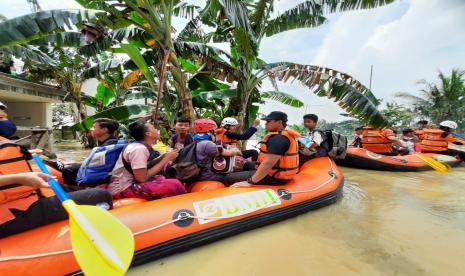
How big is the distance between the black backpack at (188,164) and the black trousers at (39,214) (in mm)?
1119

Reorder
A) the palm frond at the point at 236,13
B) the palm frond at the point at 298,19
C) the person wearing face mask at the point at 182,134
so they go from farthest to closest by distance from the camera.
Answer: the palm frond at the point at 298,19 < the palm frond at the point at 236,13 < the person wearing face mask at the point at 182,134

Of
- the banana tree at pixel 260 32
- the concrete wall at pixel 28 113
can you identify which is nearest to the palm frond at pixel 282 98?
the banana tree at pixel 260 32

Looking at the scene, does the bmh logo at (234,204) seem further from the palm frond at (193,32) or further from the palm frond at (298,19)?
the palm frond at (193,32)

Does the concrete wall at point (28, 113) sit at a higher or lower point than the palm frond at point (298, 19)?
lower

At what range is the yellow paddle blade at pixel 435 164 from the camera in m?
6.63

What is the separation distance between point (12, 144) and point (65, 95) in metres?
12.5

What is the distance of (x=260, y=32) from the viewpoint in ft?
19.8

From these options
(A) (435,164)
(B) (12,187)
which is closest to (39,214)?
(B) (12,187)

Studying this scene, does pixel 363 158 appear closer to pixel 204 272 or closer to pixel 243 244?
pixel 243 244

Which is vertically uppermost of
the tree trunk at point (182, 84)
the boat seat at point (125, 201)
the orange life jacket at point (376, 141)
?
the tree trunk at point (182, 84)

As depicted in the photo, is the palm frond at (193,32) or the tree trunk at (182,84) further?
the palm frond at (193,32)

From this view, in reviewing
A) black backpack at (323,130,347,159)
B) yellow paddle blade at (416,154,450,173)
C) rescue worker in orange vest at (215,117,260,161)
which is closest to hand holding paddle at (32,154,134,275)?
rescue worker in orange vest at (215,117,260,161)

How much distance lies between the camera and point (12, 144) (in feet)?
5.82

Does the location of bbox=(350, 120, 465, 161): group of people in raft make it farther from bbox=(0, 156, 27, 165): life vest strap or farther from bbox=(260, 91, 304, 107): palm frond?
bbox=(0, 156, 27, 165): life vest strap
